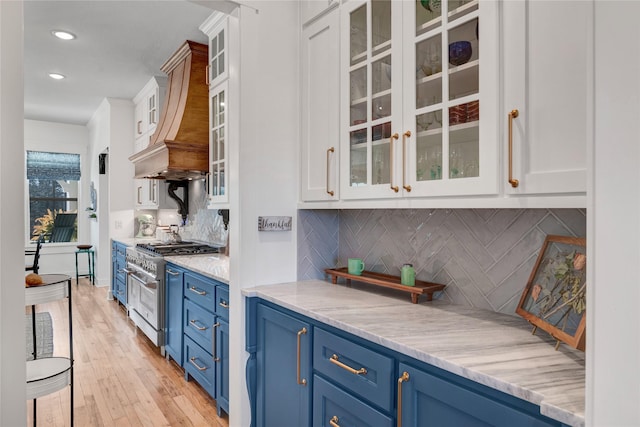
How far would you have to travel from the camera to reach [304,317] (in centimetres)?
167

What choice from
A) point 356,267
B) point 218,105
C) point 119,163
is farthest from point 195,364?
point 119,163

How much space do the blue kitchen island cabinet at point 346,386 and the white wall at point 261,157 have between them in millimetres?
130

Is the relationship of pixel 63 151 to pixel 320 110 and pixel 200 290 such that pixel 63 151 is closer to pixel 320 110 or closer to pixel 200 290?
pixel 200 290

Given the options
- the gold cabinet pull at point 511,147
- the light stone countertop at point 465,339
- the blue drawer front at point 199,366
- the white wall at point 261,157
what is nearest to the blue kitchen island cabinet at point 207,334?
the blue drawer front at point 199,366

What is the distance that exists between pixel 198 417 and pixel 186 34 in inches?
120

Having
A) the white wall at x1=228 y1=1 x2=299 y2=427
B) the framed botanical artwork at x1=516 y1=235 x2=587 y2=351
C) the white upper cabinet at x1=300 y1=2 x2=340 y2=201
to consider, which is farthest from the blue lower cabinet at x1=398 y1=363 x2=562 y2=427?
the white wall at x1=228 y1=1 x2=299 y2=427

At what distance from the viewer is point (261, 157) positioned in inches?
83.7

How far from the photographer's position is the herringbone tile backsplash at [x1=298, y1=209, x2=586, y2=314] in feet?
4.92

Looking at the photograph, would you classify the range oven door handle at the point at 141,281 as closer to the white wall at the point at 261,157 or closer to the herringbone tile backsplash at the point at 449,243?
the white wall at the point at 261,157

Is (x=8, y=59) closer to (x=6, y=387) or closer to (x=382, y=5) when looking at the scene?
(x=6, y=387)

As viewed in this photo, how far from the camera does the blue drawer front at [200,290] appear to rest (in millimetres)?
2570

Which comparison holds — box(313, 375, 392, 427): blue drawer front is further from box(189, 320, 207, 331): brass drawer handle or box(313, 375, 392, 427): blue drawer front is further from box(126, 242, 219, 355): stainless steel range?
box(126, 242, 219, 355): stainless steel range

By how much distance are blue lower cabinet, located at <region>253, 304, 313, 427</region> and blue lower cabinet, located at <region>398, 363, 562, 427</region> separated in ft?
1.77

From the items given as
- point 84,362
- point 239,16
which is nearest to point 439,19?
point 239,16
